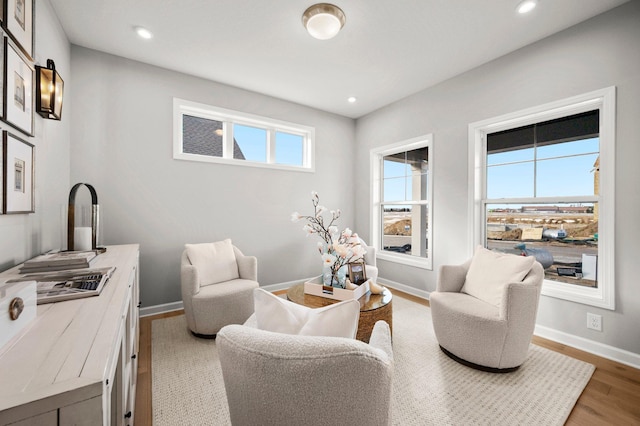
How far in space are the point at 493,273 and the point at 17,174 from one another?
3294 millimetres

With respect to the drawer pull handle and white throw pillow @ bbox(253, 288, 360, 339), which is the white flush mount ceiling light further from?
the drawer pull handle

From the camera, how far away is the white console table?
1.76 feet

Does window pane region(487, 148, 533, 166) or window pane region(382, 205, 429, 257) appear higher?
window pane region(487, 148, 533, 166)

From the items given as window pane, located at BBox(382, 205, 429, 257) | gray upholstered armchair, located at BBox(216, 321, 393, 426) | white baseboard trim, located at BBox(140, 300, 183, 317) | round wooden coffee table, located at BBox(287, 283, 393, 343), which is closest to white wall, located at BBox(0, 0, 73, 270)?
white baseboard trim, located at BBox(140, 300, 183, 317)

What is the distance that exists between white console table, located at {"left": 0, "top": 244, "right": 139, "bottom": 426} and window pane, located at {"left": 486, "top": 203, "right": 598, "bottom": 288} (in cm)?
340

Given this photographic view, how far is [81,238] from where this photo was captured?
2.02 meters

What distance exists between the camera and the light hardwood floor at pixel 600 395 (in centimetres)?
159

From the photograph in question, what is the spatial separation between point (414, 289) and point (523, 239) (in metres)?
1.46

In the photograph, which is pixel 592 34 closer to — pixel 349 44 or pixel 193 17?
pixel 349 44

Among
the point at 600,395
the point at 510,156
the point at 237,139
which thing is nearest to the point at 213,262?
the point at 237,139

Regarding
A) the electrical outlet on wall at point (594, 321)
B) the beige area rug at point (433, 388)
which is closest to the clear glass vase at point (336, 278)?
the beige area rug at point (433, 388)

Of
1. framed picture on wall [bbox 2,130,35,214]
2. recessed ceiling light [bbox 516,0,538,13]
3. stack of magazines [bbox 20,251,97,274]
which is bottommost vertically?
stack of magazines [bbox 20,251,97,274]

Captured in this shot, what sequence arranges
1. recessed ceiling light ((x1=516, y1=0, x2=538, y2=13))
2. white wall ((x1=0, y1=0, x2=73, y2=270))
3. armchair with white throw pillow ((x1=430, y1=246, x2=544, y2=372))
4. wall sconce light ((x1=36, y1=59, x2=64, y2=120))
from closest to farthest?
1. white wall ((x1=0, y1=0, x2=73, y2=270))
2. wall sconce light ((x1=36, y1=59, x2=64, y2=120))
3. armchair with white throw pillow ((x1=430, y1=246, x2=544, y2=372))
4. recessed ceiling light ((x1=516, y1=0, x2=538, y2=13))

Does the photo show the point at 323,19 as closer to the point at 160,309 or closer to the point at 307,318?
the point at 307,318
